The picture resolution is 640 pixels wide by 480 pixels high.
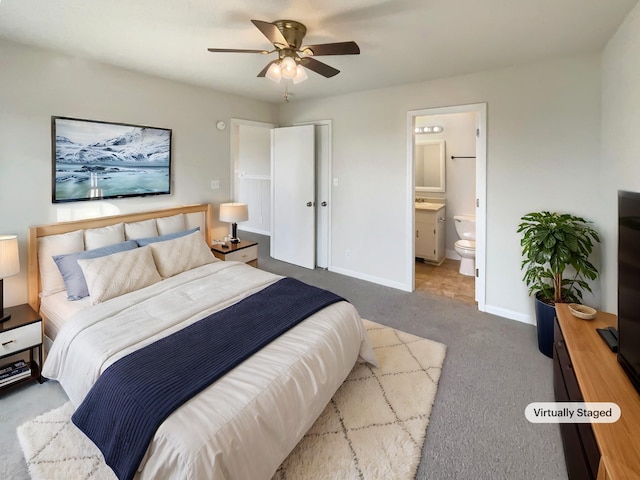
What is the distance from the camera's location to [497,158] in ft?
10.7

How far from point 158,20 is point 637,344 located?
10.5 ft

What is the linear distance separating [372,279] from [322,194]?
1.42 m

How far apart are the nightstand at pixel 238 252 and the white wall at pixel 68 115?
27.1 inches

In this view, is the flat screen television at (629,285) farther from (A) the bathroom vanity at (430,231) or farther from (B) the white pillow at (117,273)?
(A) the bathroom vanity at (430,231)

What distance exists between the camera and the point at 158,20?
220cm

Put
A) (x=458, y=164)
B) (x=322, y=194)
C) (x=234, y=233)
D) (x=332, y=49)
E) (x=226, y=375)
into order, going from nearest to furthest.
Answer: (x=226, y=375) → (x=332, y=49) → (x=234, y=233) → (x=322, y=194) → (x=458, y=164)

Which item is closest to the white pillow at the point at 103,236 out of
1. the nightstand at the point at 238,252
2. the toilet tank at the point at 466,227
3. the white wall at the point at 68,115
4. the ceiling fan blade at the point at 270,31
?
the white wall at the point at 68,115

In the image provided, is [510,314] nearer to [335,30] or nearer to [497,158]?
[497,158]

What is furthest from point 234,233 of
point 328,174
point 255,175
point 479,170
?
point 255,175

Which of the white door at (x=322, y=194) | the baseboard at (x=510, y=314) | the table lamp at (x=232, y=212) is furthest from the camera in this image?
the white door at (x=322, y=194)

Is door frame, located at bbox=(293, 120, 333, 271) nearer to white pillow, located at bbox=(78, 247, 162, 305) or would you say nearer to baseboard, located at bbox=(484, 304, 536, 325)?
baseboard, located at bbox=(484, 304, 536, 325)

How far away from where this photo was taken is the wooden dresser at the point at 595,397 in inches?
42.6

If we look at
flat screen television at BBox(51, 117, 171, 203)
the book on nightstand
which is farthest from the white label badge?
flat screen television at BBox(51, 117, 171, 203)

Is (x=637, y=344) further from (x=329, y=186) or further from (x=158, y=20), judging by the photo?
(x=329, y=186)
